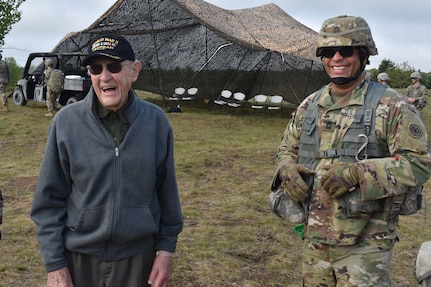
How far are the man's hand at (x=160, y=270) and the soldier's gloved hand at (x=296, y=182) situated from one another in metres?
0.79

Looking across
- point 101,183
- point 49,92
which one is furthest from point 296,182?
point 49,92

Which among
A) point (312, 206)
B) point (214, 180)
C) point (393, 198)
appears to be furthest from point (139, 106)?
point (214, 180)

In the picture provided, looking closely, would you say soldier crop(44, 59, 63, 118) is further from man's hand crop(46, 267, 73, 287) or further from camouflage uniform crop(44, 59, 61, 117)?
man's hand crop(46, 267, 73, 287)

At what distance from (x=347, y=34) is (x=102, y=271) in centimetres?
173

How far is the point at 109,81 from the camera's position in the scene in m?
2.06

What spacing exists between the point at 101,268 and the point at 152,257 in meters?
0.24

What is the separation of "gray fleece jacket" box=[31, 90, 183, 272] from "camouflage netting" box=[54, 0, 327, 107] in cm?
1386

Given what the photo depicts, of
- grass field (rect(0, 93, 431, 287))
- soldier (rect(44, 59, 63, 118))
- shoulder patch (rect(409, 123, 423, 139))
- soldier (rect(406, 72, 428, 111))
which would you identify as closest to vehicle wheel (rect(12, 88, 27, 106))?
soldier (rect(44, 59, 63, 118))

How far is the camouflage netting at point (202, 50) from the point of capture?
16.1 meters

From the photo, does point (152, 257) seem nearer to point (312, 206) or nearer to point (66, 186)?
point (66, 186)

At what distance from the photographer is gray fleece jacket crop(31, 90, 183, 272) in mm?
2031

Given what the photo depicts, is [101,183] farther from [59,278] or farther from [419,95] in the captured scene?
[419,95]

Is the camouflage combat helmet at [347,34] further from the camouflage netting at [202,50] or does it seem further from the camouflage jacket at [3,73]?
the camouflage jacket at [3,73]

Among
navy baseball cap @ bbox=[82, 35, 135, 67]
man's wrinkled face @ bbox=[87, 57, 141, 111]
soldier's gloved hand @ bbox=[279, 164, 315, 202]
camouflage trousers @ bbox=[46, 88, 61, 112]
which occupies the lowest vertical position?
camouflage trousers @ bbox=[46, 88, 61, 112]
